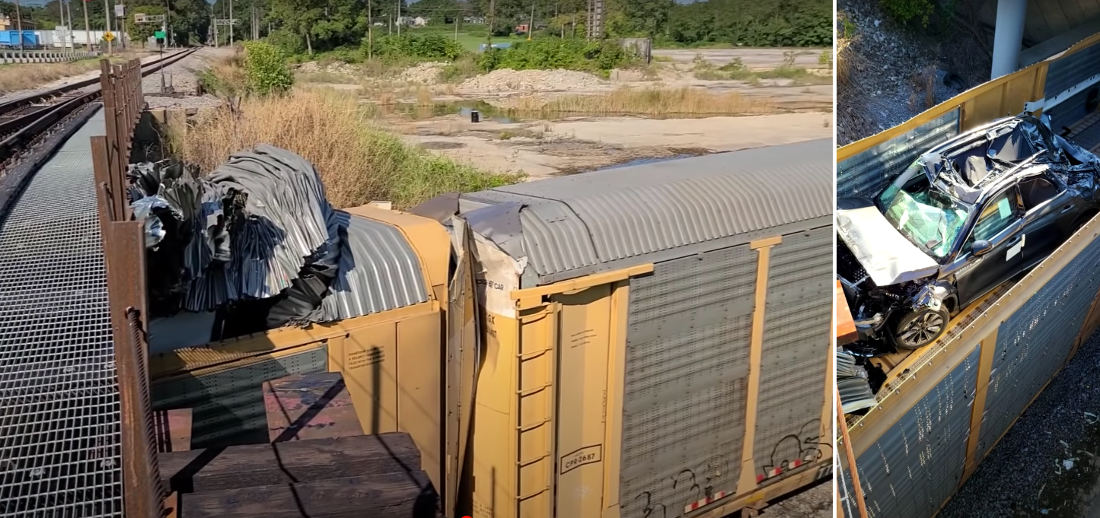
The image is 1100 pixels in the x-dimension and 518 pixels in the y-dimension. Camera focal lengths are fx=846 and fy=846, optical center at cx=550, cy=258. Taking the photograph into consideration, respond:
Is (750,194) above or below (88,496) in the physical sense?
above

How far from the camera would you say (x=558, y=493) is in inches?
237

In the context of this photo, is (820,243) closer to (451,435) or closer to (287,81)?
(451,435)

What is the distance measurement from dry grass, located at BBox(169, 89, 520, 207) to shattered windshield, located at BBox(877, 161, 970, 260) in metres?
8.12

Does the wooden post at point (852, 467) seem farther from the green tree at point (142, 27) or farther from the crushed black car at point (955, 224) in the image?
the green tree at point (142, 27)

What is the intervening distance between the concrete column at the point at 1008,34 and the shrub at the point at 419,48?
4016cm

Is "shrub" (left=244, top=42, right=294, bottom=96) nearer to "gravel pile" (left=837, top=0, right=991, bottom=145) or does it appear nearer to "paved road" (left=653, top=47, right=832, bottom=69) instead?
"gravel pile" (left=837, top=0, right=991, bottom=145)

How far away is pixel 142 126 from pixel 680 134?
1961 centimetres

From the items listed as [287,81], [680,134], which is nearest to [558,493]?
[287,81]

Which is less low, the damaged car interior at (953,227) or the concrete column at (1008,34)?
the concrete column at (1008,34)

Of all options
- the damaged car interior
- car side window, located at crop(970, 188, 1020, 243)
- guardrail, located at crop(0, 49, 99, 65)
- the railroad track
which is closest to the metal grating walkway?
the damaged car interior

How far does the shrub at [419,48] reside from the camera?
5181cm

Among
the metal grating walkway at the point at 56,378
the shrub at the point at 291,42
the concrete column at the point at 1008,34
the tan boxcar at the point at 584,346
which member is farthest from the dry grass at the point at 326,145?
the shrub at the point at 291,42

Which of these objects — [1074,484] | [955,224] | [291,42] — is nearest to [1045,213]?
[955,224]

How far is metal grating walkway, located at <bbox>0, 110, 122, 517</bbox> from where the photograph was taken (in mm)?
3168
